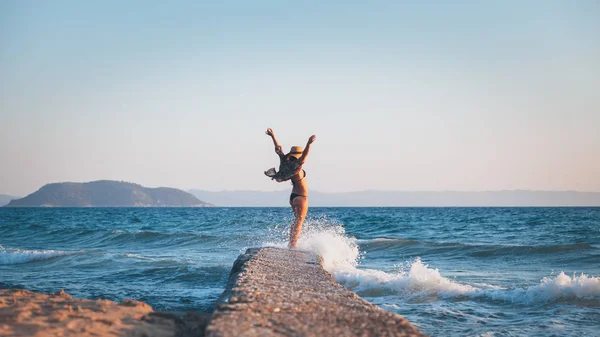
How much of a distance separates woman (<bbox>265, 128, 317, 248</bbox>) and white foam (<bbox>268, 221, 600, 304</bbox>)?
71 cm

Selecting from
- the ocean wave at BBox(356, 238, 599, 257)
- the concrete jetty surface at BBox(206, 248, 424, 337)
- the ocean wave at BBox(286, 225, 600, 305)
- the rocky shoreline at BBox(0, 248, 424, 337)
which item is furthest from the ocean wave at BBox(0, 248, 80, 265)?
the concrete jetty surface at BBox(206, 248, 424, 337)

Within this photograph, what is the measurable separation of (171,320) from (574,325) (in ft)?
18.1

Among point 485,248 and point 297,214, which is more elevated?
point 297,214

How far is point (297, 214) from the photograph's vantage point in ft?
35.2

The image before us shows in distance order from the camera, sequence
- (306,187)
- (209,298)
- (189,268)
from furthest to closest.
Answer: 1. (189,268)
2. (306,187)
3. (209,298)

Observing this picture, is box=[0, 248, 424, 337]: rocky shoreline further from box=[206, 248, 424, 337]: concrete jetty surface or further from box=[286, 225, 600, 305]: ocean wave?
box=[286, 225, 600, 305]: ocean wave

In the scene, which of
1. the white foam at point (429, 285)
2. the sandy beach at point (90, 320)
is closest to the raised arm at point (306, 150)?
the white foam at point (429, 285)

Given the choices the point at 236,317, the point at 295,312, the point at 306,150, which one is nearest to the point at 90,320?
the point at 236,317

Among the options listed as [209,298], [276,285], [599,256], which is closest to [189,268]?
[209,298]

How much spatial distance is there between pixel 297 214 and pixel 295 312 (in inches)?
244

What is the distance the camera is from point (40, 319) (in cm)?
467

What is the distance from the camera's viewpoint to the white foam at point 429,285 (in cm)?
885

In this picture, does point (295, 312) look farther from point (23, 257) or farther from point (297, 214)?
point (23, 257)

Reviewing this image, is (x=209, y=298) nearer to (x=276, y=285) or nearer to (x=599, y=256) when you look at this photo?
(x=276, y=285)
